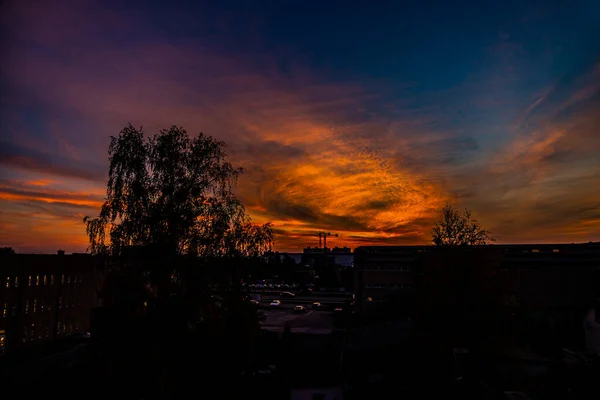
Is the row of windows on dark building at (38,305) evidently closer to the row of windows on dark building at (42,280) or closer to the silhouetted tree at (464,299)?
the row of windows on dark building at (42,280)

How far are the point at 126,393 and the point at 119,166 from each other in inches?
424

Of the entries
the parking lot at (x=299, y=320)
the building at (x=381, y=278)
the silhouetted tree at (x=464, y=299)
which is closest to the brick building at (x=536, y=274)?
the building at (x=381, y=278)

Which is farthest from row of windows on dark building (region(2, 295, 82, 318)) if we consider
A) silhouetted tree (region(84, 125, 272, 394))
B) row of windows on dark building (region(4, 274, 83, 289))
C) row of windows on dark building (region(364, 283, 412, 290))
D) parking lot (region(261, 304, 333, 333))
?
row of windows on dark building (region(364, 283, 412, 290))

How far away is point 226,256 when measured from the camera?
19.8 m

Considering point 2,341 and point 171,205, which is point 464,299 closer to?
point 171,205

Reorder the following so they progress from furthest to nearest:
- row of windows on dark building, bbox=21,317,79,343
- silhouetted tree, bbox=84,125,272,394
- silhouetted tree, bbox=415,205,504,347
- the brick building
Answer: the brick building
row of windows on dark building, bbox=21,317,79,343
silhouetted tree, bbox=415,205,504,347
silhouetted tree, bbox=84,125,272,394

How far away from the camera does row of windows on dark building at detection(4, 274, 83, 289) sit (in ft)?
181

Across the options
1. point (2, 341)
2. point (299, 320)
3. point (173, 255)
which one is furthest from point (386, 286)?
point (173, 255)

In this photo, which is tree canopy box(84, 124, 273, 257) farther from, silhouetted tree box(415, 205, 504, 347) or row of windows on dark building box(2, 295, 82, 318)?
row of windows on dark building box(2, 295, 82, 318)

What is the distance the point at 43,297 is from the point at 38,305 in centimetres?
167

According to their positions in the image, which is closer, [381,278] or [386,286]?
[386,286]

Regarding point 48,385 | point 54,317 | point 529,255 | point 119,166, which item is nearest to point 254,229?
point 119,166

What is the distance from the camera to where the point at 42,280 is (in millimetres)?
62188

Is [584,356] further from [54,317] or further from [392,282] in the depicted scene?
[54,317]
